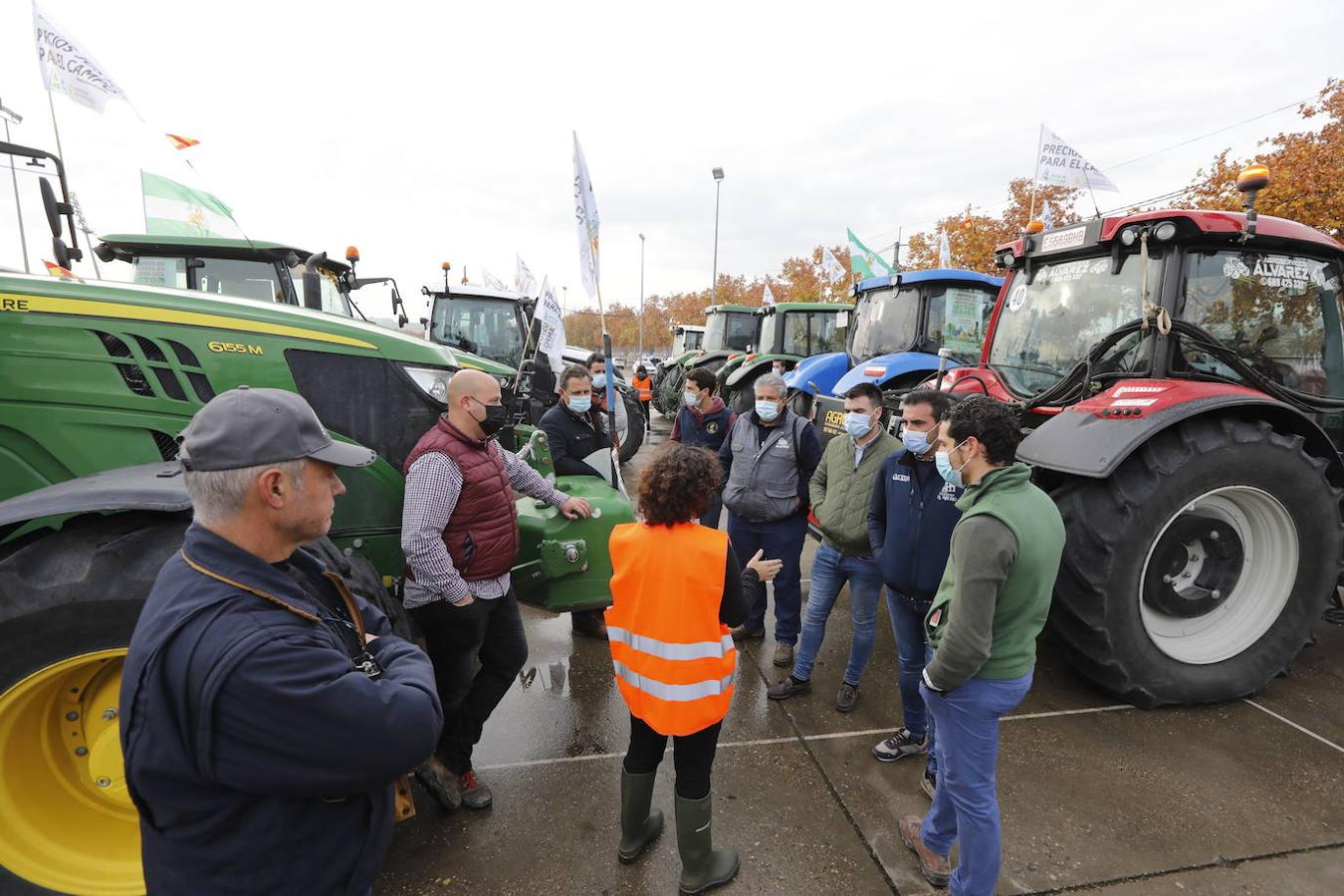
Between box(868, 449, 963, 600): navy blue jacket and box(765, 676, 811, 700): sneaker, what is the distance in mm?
945

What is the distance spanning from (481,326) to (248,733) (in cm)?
852

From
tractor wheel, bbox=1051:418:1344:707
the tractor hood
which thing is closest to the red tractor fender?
tractor wheel, bbox=1051:418:1344:707

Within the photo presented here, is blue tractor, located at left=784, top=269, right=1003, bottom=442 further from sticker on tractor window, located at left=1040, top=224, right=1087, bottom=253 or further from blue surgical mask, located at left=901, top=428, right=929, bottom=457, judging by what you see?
blue surgical mask, located at left=901, top=428, right=929, bottom=457

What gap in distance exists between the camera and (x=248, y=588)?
3.57 ft

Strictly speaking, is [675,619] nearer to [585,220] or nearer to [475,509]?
[475,509]

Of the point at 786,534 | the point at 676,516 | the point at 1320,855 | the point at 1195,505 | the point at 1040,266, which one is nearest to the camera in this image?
the point at 676,516

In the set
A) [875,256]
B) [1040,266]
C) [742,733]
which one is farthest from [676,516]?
[875,256]

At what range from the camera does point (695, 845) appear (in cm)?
218

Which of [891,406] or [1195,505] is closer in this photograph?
[1195,505]

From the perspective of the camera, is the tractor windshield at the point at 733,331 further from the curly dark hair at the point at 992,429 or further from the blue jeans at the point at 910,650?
the curly dark hair at the point at 992,429

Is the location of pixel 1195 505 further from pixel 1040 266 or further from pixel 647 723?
pixel 647 723

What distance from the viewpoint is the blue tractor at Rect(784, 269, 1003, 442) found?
6.55m

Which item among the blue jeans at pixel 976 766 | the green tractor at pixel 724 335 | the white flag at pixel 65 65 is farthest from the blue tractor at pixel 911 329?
the green tractor at pixel 724 335

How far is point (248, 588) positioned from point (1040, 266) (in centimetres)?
479
